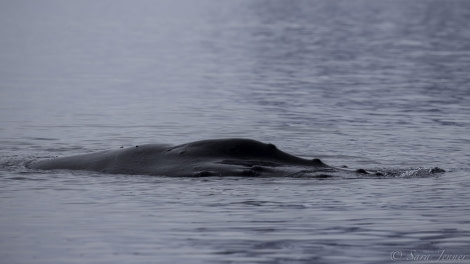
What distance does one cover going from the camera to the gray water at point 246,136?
16844 millimetres

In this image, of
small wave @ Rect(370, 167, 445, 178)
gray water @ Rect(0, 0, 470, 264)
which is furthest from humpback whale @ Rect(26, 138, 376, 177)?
small wave @ Rect(370, 167, 445, 178)

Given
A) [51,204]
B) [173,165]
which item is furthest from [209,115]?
[51,204]

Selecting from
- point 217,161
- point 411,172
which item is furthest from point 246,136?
point 217,161

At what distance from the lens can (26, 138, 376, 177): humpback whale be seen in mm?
21500

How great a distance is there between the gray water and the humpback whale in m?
0.28

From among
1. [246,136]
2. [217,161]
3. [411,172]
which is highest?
[217,161]

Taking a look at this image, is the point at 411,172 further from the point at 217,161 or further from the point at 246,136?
the point at 246,136

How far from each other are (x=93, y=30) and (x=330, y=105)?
69.3 metres

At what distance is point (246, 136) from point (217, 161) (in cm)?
928

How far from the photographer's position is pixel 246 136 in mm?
30891

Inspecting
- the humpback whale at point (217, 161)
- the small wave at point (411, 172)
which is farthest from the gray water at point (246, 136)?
the humpback whale at point (217, 161)

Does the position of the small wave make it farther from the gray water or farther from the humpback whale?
the humpback whale

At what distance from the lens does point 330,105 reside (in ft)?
129

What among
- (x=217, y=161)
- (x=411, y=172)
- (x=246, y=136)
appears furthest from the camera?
(x=246, y=136)
